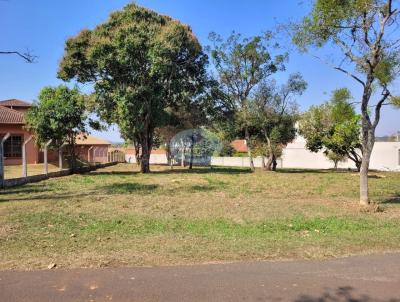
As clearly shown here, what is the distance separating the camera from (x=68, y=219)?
9.07 metres

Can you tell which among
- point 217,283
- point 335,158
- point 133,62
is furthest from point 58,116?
point 335,158

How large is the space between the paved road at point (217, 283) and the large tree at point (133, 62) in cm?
1991

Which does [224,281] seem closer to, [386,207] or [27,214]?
[27,214]

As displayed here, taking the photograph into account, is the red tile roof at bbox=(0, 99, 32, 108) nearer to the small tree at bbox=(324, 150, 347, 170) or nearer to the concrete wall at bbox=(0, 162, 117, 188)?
the concrete wall at bbox=(0, 162, 117, 188)

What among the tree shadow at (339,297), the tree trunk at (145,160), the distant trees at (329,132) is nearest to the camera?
the tree shadow at (339,297)

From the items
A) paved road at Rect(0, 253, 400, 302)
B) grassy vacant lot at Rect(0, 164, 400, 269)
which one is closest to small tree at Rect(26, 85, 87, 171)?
grassy vacant lot at Rect(0, 164, 400, 269)

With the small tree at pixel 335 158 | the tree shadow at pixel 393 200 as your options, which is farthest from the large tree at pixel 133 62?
the small tree at pixel 335 158

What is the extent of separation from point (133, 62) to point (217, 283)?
21.4 meters

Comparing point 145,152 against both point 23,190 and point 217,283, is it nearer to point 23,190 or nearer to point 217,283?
point 23,190

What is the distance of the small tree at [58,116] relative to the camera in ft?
78.1

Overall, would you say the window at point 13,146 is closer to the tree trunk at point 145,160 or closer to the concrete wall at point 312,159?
the tree trunk at point 145,160

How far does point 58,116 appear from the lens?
23.8m

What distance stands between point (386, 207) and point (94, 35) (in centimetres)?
1946

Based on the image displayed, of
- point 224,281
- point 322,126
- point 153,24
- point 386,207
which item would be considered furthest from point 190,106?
point 224,281
